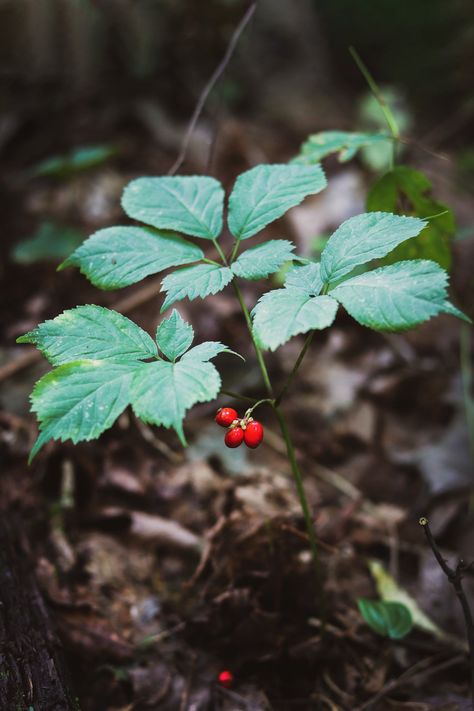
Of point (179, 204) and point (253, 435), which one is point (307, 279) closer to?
point (253, 435)

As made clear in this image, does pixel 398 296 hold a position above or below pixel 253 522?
above

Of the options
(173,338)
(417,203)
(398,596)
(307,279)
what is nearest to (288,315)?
(307,279)

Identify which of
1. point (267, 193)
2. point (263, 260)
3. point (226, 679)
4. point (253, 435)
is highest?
point (267, 193)

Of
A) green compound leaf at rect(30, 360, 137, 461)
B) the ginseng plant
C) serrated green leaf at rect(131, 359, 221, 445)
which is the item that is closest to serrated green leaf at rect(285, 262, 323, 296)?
the ginseng plant

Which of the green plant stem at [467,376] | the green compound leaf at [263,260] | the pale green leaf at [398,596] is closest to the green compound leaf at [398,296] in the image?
the green compound leaf at [263,260]

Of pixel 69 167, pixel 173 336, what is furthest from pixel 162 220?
pixel 69 167

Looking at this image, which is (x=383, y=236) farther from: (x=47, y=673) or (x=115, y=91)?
(x=115, y=91)

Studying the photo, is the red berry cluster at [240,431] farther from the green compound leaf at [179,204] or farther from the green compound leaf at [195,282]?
the green compound leaf at [179,204]

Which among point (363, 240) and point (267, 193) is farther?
point (267, 193)
